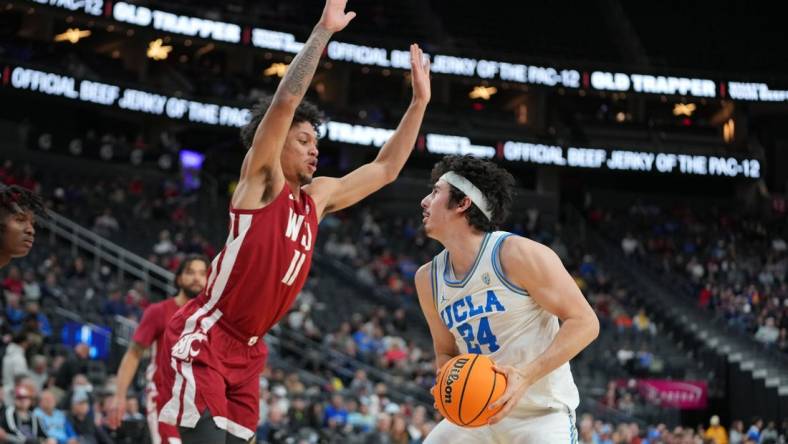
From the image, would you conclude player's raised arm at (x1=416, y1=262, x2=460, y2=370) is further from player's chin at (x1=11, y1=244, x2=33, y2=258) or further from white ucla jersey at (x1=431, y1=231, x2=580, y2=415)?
player's chin at (x1=11, y1=244, x2=33, y2=258)

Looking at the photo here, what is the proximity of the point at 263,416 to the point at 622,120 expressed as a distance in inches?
1035

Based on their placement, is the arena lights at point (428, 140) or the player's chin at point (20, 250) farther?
the arena lights at point (428, 140)

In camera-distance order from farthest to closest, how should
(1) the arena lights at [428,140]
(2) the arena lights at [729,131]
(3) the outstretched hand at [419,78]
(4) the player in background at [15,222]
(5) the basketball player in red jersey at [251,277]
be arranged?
(2) the arena lights at [729,131], (1) the arena lights at [428,140], (3) the outstretched hand at [419,78], (5) the basketball player in red jersey at [251,277], (4) the player in background at [15,222]

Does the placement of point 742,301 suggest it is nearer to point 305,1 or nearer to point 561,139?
point 561,139

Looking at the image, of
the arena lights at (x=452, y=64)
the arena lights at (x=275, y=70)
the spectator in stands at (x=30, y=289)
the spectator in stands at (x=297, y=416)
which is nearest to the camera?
the spectator in stands at (x=297, y=416)

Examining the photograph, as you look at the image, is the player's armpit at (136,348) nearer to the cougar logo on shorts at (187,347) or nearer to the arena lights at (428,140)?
the cougar logo on shorts at (187,347)

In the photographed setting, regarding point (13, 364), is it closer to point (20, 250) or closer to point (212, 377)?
point (212, 377)

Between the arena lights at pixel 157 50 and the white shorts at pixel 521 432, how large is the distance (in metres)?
28.5

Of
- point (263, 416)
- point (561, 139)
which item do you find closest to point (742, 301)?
point (561, 139)

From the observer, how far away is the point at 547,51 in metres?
35.8

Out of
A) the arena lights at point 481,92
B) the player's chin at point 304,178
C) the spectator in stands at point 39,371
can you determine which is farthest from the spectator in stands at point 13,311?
the arena lights at point 481,92

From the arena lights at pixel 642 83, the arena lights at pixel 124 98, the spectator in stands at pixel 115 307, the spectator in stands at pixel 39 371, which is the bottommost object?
the spectator in stands at pixel 39 371

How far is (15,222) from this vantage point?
463 centimetres

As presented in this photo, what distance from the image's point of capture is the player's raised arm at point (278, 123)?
5027 mm
